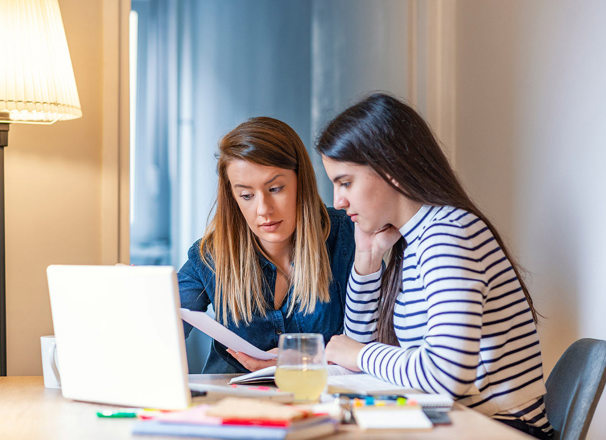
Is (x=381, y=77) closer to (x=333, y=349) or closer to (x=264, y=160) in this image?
(x=264, y=160)

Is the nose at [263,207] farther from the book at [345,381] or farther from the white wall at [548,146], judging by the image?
the white wall at [548,146]

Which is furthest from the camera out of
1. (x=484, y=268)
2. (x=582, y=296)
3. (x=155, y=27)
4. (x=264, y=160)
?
(x=155, y=27)

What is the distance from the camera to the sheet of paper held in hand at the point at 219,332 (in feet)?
4.37

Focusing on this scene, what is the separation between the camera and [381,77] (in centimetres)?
246

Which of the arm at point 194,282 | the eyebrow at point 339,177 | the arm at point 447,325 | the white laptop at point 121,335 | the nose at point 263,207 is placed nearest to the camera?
the white laptop at point 121,335

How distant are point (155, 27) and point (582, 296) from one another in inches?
59.1

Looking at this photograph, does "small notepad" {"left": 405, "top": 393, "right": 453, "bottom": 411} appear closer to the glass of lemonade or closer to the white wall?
the glass of lemonade

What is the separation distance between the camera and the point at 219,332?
138 cm

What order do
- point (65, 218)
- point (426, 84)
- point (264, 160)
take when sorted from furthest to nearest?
1. point (426, 84)
2. point (65, 218)
3. point (264, 160)

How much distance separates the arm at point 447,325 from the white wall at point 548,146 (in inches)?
19.5

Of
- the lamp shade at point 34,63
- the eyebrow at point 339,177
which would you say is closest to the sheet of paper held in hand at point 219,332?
the eyebrow at point 339,177

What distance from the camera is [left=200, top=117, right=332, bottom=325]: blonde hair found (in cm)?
171

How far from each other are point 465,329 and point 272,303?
757mm

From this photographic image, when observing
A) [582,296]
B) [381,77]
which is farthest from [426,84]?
[582,296]
